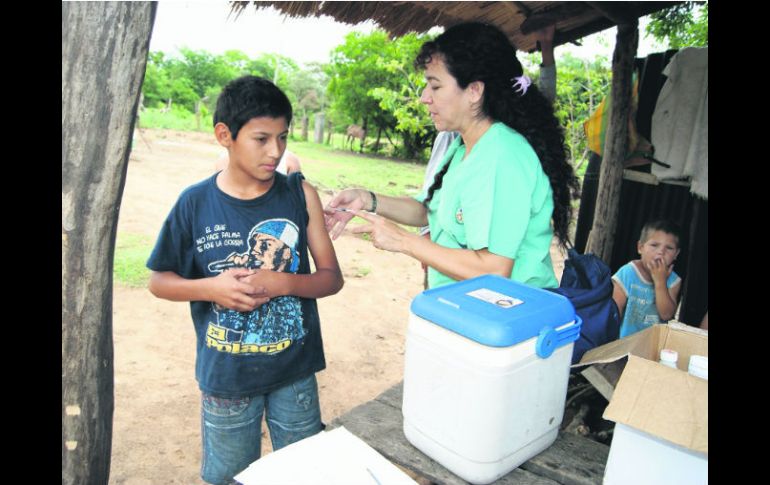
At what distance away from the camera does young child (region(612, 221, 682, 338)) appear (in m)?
3.15

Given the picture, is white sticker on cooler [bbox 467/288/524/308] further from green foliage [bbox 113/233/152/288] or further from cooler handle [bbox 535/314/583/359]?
green foliage [bbox 113/233/152/288]

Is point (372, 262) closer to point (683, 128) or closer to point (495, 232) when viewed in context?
point (683, 128)

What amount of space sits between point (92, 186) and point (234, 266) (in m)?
0.53

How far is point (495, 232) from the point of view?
1558mm

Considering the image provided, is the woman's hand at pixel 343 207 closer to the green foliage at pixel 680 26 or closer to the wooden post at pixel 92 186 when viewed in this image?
the wooden post at pixel 92 186

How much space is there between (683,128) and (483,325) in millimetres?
3658

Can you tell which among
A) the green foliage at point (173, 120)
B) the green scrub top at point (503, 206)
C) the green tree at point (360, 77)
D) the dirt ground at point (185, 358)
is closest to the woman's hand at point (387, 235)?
the green scrub top at point (503, 206)

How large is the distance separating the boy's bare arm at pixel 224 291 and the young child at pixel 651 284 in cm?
229

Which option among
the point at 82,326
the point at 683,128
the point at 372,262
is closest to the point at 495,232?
the point at 82,326

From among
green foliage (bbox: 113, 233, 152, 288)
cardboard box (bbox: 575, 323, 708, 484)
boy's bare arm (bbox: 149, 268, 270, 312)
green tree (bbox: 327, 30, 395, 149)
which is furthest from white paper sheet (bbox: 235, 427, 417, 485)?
green tree (bbox: 327, 30, 395, 149)

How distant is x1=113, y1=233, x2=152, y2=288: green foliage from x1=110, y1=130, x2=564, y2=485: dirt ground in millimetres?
184

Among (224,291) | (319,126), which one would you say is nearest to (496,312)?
(224,291)

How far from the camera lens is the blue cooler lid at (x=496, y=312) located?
1059mm
